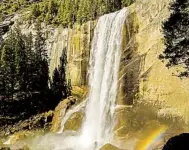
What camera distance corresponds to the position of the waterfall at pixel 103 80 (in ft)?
150

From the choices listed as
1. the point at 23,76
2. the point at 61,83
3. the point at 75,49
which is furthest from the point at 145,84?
the point at 23,76

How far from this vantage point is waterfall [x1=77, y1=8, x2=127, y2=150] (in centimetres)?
4578

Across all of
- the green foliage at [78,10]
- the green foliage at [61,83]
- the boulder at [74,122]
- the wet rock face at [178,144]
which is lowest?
the boulder at [74,122]

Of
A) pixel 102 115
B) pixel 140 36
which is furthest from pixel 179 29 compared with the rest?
pixel 102 115

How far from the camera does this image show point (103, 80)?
50469mm

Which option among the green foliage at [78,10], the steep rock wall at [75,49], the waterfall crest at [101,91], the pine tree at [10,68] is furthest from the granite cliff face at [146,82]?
the pine tree at [10,68]

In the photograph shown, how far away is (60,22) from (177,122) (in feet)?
115

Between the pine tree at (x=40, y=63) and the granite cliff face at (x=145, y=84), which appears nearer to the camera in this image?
the granite cliff face at (x=145, y=84)

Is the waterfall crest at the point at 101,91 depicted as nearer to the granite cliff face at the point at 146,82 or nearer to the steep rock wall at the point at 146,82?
the granite cliff face at the point at 146,82

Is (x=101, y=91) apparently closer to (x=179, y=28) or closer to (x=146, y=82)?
(x=146, y=82)

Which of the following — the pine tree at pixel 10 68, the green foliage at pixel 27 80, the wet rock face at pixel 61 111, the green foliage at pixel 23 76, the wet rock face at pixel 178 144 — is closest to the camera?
the wet rock face at pixel 178 144

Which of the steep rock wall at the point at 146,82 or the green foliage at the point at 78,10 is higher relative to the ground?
the green foliage at the point at 78,10

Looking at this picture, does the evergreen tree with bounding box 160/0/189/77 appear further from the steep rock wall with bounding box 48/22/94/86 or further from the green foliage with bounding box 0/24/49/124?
the green foliage with bounding box 0/24/49/124

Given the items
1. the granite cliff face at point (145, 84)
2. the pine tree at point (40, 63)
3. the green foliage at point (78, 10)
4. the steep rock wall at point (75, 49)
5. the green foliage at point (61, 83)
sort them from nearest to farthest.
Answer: the granite cliff face at point (145, 84)
the steep rock wall at point (75, 49)
the green foliage at point (61, 83)
the green foliage at point (78, 10)
the pine tree at point (40, 63)
